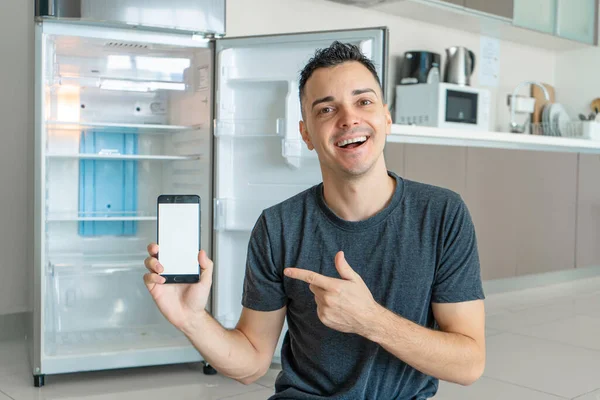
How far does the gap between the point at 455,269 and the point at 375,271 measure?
13 cm

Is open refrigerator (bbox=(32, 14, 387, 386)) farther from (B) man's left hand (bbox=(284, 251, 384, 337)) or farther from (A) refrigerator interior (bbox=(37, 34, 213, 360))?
(B) man's left hand (bbox=(284, 251, 384, 337))

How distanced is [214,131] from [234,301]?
653mm

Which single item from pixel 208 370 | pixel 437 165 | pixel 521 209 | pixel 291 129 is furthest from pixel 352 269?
pixel 521 209

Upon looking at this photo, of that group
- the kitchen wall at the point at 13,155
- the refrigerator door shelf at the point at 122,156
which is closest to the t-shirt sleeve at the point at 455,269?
the refrigerator door shelf at the point at 122,156

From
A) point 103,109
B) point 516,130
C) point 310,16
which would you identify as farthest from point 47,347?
point 516,130

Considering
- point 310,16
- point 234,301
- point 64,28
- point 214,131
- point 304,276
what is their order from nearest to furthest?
point 304,276, point 64,28, point 214,131, point 234,301, point 310,16

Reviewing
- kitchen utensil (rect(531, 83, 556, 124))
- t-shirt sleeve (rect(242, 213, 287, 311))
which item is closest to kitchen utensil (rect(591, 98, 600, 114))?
kitchen utensil (rect(531, 83, 556, 124))

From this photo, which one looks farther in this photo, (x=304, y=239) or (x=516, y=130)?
(x=516, y=130)

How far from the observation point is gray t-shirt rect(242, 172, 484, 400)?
1.10 metres

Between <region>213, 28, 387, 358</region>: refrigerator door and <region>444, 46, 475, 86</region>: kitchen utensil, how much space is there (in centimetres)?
178

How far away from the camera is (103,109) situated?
2797 mm

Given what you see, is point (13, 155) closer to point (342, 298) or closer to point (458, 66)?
point (342, 298)

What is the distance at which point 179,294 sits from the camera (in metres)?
1.07

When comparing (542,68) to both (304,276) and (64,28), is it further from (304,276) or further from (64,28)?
(304,276)
